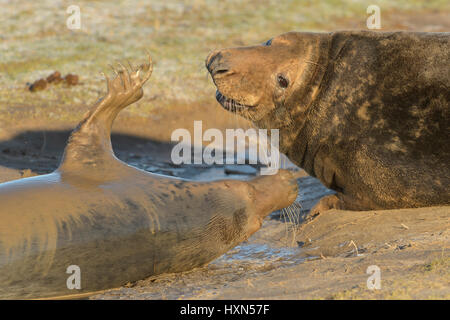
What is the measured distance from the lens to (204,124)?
1138 cm

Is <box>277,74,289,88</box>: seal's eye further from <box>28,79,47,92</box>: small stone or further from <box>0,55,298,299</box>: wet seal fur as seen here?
<box>28,79,47,92</box>: small stone

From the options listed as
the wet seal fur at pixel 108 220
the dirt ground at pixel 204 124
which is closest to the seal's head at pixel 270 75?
the dirt ground at pixel 204 124

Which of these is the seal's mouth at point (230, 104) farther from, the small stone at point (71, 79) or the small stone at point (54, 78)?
the small stone at point (54, 78)

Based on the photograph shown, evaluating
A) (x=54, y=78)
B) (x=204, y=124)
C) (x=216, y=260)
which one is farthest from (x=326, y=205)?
(x=54, y=78)

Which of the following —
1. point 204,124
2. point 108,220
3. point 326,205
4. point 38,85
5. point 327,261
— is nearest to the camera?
point 108,220

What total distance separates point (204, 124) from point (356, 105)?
19.3ft

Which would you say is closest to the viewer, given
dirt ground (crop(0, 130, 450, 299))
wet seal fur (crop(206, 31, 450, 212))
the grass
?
dirt ground (crop(0, 130, 450, 299))

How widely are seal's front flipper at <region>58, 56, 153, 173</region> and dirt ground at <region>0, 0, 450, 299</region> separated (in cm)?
101

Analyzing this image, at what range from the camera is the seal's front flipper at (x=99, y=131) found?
4.50 meters

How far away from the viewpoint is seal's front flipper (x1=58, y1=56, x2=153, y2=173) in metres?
4.50

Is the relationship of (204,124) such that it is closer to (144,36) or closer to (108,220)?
(144,36)

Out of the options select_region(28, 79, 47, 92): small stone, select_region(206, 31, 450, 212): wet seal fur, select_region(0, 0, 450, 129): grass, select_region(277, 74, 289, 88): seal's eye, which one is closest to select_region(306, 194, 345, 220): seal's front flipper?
select_region(206, 31, 450, 212): wet seal fur

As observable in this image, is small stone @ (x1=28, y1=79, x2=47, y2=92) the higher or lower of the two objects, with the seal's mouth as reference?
lower
